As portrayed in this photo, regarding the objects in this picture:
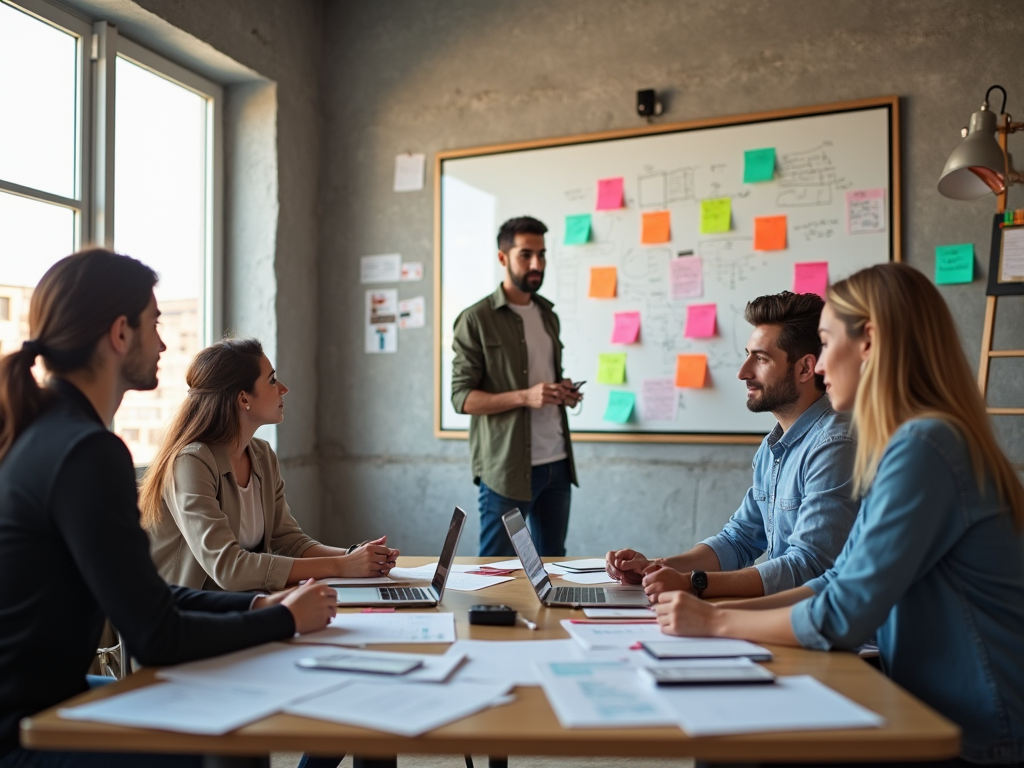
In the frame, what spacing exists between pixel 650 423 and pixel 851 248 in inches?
42.7

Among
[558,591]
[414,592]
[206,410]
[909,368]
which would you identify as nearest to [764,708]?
[909,368]

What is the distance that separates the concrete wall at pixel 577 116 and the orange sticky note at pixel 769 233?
47 centimetres

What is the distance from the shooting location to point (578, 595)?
1.82 metres

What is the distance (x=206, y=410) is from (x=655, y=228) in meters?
2.31

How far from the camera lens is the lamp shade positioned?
9.62ft

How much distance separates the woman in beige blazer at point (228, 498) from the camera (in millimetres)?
1939

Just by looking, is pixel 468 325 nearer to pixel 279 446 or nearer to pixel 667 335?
pixel 667 335

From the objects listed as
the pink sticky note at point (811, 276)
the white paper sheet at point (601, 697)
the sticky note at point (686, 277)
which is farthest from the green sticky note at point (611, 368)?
the white paper sheet at point (601, 697)

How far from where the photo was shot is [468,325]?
3469 millimetres

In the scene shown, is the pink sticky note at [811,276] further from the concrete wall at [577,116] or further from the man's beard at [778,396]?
the man's beard at [778,396]

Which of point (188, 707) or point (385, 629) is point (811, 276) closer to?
point (385, 629)

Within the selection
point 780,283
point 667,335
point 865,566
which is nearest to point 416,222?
point 667,335

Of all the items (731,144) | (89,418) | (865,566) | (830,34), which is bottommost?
(865,566)

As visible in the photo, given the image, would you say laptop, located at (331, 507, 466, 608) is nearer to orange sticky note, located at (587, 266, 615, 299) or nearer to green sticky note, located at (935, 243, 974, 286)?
orange sticky note, located at (587, 266, 615, 299)
